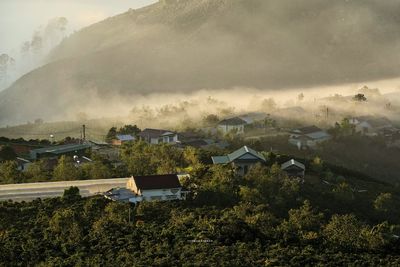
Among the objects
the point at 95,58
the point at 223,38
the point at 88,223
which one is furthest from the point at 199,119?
the point at 223,38

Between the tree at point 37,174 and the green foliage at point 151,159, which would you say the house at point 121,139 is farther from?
the tree at point 37,174

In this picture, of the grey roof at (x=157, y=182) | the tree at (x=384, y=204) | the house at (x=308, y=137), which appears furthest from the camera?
the house at (x=308, y=137)

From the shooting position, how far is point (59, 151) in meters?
41.1

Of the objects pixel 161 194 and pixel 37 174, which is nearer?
pixel 161 194

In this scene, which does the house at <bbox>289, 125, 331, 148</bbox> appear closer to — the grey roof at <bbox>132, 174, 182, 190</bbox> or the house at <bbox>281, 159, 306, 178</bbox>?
the house at <bbox>281, 159, 306, 178</bbox>

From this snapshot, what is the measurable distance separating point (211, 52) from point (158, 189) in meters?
91.8

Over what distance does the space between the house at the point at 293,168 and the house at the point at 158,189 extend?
8.39m

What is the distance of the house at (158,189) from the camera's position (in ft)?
86.0

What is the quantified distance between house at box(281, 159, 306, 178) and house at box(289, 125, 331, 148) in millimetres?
16200

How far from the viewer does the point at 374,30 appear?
124125 mm

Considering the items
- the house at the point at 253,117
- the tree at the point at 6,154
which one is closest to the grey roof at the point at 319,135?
the house at the point at 253,117

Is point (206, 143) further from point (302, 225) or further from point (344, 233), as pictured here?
point (344, 233)

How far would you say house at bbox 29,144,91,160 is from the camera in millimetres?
Result: 39594

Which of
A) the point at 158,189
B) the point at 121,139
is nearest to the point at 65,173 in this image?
the point at 158,189
